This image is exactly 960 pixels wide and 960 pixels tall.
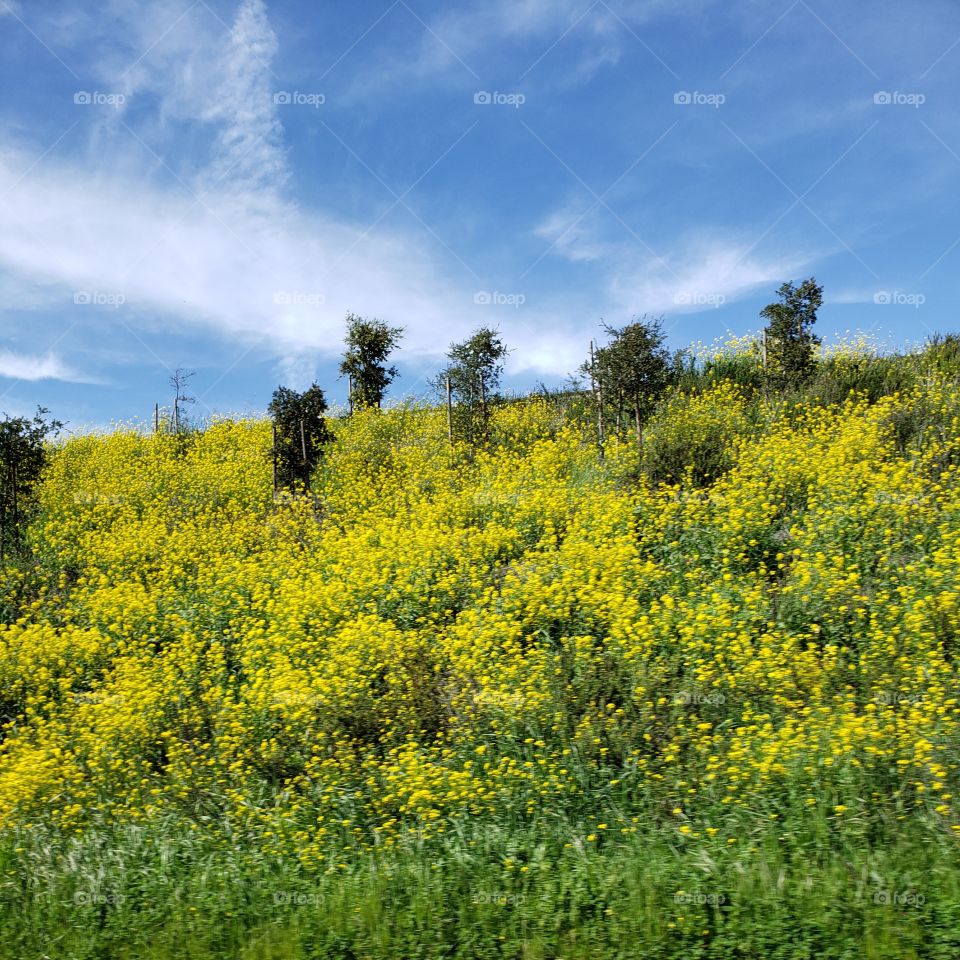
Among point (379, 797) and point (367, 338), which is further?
point (367, 338)

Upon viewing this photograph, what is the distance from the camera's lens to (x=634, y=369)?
15398 millimetres

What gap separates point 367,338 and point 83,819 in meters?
19.2

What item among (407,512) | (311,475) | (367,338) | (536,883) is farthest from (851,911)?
(367,338)

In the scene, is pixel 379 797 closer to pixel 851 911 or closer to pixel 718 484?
pixel 851 911

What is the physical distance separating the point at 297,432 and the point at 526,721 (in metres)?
13.8

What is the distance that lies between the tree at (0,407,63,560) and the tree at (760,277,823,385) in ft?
55.8

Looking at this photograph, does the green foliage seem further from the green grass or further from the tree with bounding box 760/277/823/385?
the green grass

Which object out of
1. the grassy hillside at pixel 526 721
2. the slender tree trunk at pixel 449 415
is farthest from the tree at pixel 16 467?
the slender tree trunk at pixel 449 415

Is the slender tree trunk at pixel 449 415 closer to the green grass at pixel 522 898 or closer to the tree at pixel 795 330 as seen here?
the tree at pixel 795 330

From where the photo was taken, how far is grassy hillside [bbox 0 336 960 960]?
13.8 ft

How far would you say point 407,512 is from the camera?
13938 mm

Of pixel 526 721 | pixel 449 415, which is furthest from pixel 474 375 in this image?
pixel 526 721

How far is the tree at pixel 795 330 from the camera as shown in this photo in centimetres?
1648

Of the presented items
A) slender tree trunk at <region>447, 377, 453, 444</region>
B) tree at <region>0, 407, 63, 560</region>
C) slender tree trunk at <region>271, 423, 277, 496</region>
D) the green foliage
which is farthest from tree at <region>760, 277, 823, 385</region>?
tree at <region>0, 407, 63, 560</region>
